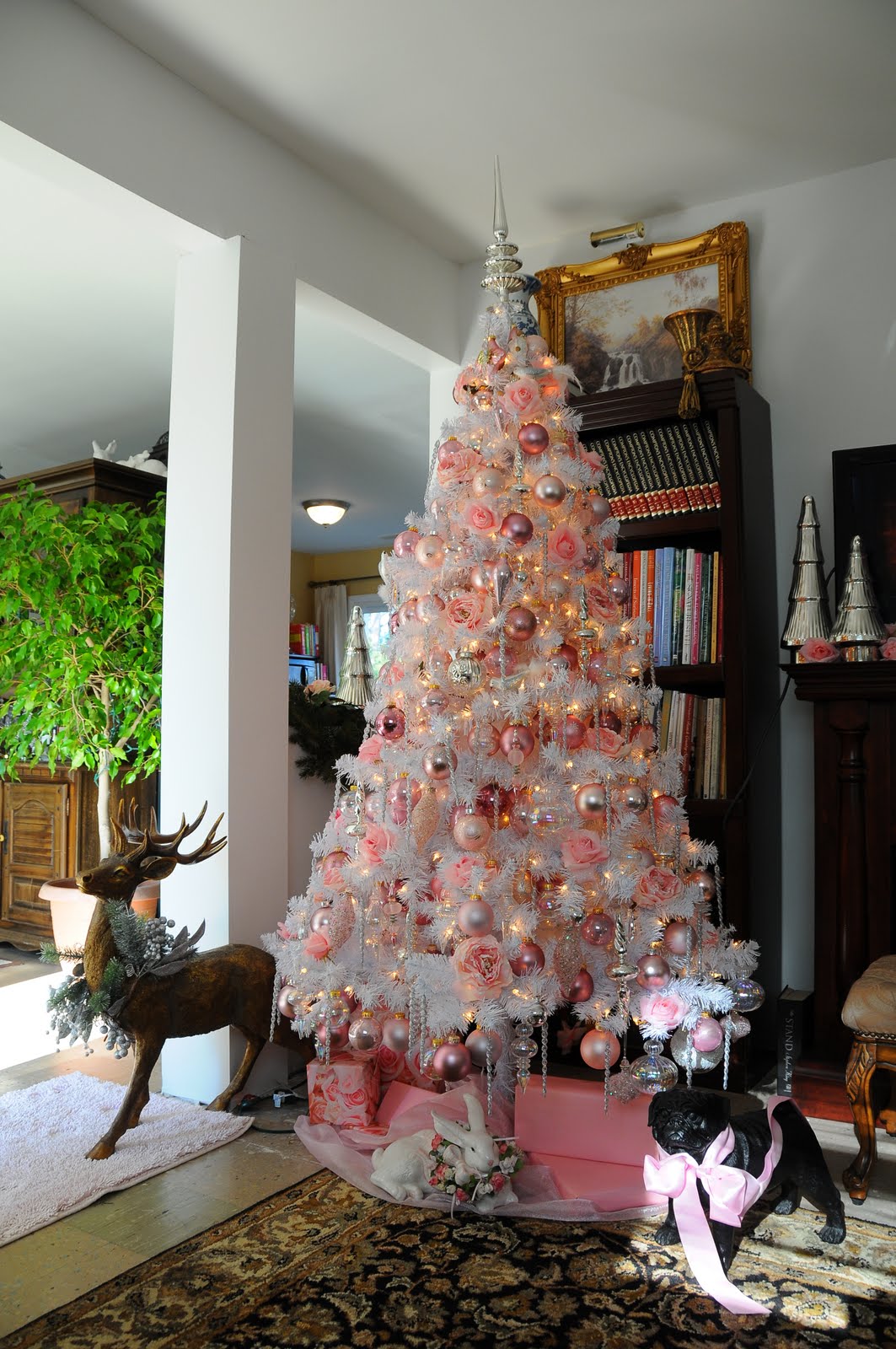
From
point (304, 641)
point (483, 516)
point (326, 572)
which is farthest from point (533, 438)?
point (326, 572)

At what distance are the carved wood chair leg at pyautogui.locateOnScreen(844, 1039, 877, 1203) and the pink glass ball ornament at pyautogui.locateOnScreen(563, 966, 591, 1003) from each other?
21.2 inches

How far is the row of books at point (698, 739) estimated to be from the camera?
2891 mm

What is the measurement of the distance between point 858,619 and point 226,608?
172cm

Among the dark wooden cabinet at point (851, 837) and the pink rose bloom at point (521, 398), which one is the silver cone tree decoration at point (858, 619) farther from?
the pink rose bloom at point (521, 398)

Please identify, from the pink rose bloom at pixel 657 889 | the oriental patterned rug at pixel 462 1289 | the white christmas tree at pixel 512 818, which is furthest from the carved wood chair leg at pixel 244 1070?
the pink rose bloom at pixel 657 889

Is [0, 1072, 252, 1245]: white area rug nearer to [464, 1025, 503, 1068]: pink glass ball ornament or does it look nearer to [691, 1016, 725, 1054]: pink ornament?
[464, 1025, 503, 1068]: pink glass ball ornament

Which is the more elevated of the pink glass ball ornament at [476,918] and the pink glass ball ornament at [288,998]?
the pink glass ball ornament at [476,918]

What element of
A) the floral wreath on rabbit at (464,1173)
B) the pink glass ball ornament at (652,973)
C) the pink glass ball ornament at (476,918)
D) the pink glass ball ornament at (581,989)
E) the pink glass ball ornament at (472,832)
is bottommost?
the floral wreath on rabbit at (464,1173)

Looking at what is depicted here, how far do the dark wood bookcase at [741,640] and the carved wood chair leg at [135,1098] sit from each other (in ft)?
5.00

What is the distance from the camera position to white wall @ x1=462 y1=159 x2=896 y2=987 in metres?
3.08

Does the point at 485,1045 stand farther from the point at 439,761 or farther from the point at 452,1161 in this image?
the point at 439,761

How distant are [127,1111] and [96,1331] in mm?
750

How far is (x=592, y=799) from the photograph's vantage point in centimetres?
216

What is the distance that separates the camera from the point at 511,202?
10.9ft
